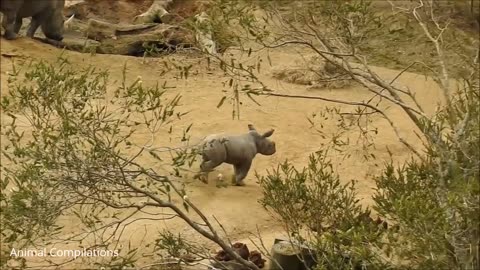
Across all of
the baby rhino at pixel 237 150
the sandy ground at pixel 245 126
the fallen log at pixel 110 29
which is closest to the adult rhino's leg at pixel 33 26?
the sandy ground at pixel 245 126

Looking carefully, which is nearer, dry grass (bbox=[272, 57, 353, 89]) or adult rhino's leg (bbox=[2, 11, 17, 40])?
dry grass (bbox=[272, 57, 353, 89])

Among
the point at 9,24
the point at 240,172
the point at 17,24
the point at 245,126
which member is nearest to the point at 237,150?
the point at 240,172

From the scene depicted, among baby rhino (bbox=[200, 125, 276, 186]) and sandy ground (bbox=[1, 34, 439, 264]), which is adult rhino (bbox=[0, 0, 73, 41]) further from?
baby rhino (bbox=[200, 125, 276, 186])

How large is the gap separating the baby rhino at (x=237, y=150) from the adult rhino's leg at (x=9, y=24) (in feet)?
12.6

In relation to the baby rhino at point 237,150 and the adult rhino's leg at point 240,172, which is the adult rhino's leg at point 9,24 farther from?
the adult rhino's leg at point 240,172

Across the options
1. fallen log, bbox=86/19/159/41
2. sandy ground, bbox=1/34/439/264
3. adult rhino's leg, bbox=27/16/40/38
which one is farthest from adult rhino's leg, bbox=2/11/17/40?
fallen log, bbox=86/19/159/41

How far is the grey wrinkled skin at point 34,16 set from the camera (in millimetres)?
9062

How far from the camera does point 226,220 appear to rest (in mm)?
5730

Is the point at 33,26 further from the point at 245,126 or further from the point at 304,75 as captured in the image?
the point at 245,126

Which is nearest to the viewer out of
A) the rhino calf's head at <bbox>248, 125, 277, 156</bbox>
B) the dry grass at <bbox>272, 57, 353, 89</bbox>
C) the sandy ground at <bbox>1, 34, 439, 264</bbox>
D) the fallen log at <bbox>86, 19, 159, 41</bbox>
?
the sandy ground at <bbox>1, 34, 439, 264</bbox>

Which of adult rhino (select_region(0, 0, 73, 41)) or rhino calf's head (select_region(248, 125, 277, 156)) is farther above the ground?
adult rhino (select_region(0, 0, 73, 41))

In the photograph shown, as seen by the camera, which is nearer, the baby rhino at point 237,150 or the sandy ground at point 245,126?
the sandy ground at point 245,126

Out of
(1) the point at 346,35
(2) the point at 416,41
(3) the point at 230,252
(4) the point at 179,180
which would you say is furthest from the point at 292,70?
(3) the point at 230,252

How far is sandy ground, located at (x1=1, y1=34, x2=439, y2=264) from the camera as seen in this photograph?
18.6ft
